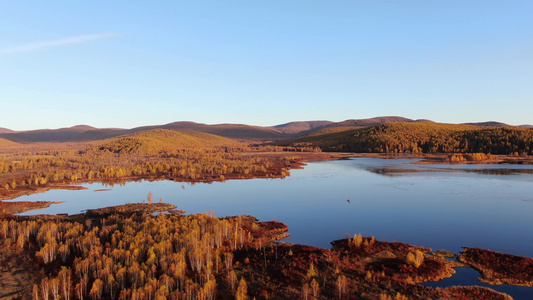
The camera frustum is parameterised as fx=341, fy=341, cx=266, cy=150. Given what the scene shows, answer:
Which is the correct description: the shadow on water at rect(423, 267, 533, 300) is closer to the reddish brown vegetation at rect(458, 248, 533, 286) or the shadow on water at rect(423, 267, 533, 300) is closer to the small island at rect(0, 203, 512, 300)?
the reddish brown vegetation at rect(458, 248, 533, 286)

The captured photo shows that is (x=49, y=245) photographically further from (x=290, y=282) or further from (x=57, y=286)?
(x=290, y=282)

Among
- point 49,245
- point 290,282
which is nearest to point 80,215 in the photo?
point 49,245

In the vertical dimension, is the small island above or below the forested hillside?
below

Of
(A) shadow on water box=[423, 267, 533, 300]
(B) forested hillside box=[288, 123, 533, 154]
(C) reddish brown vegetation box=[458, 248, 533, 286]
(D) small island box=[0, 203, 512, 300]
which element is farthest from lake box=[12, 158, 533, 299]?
(B) forested hillside box=[288, 123, 533, 154]

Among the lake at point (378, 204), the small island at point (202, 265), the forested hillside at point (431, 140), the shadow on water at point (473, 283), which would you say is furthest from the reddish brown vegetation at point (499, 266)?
the forested hillside at point (431, 140)

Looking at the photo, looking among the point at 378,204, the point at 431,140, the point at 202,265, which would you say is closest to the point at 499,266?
the point at 202,265
